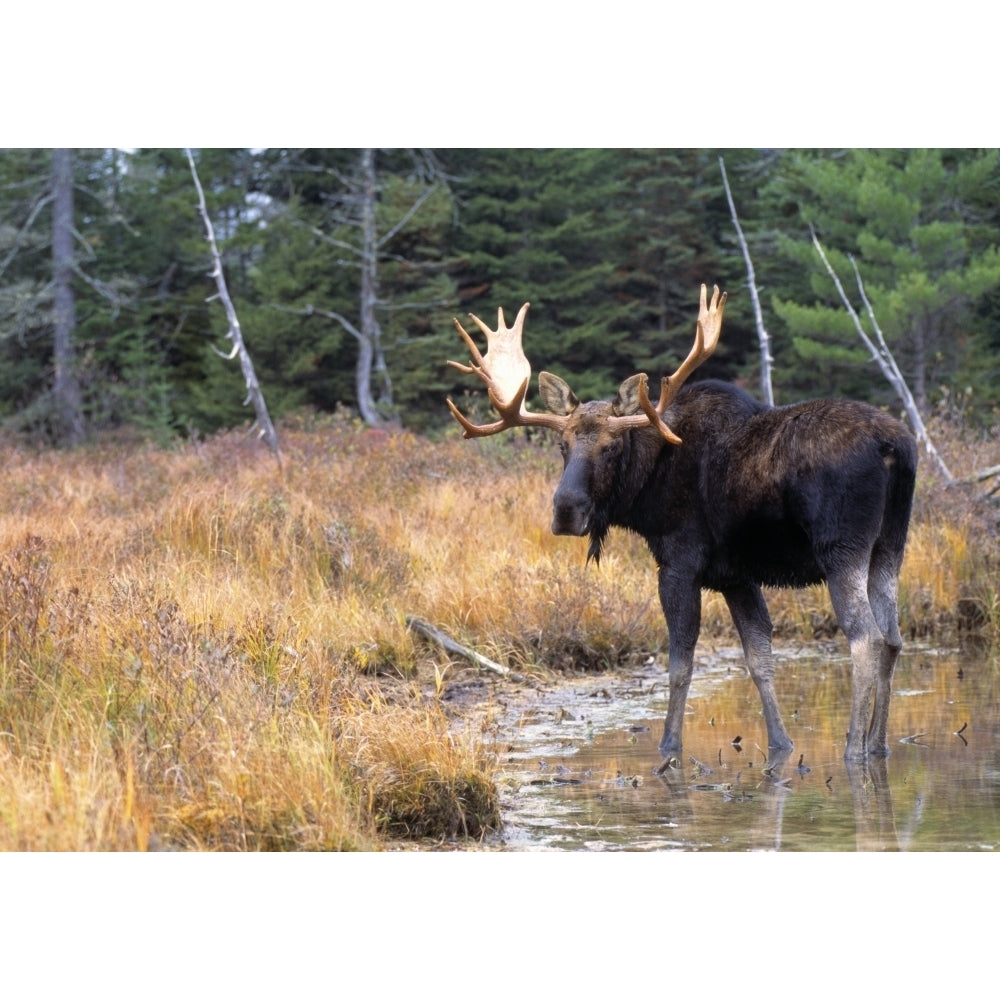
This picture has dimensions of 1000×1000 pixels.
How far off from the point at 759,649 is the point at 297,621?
9.56ft

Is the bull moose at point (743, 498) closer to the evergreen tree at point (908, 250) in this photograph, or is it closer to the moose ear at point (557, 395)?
the moose ear at point (557, 395)

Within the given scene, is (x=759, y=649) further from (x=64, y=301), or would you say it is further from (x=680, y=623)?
(x=64, y=301)

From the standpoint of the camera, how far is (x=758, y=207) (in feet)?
93.9

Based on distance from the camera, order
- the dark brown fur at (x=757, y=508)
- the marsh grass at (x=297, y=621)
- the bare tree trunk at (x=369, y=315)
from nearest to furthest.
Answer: the marsh grass at (x=297, y=621)
the dark brown fur at (x=757, y=508)
the bare tree trunk at (x=369, y=315)

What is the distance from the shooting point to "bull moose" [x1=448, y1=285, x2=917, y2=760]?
7418 mm

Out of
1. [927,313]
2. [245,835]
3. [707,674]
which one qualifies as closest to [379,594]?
[707,674]

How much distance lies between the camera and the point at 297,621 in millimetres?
9055

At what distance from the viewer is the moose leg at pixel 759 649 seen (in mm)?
7934

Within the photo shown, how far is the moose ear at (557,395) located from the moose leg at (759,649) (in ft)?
4.63

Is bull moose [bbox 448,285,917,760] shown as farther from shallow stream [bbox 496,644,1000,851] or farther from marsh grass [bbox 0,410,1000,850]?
marsh grass [bbox 0,410,1000,850]

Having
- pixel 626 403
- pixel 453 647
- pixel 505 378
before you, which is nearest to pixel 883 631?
pixel 626 403

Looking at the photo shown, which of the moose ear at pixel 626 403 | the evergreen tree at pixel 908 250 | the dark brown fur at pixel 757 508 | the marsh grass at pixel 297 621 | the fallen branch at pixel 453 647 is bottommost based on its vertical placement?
the fallen branch at pixel 453 647

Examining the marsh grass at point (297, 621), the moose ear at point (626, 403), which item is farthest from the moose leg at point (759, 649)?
the marsh grass at point (297, 621)

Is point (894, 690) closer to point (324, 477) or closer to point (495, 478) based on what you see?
point (495, 478)
